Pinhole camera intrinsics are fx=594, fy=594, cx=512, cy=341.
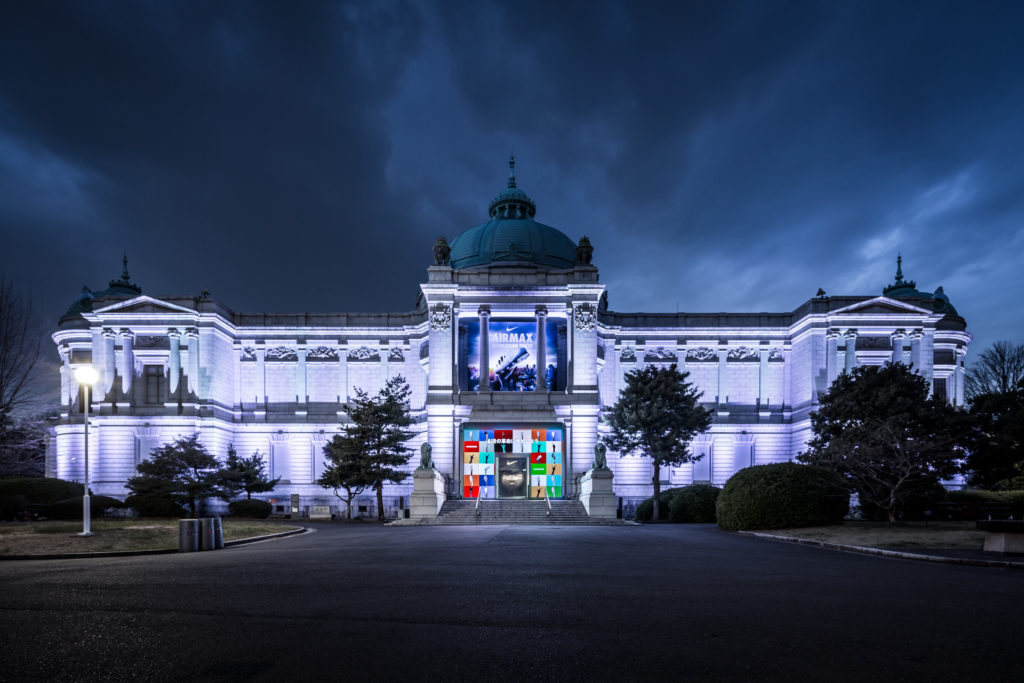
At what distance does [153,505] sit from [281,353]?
61.8 ft

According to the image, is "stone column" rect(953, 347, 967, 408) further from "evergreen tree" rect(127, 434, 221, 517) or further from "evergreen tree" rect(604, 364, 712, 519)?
"evergreen tree" rect(127, 434, 221, 517)

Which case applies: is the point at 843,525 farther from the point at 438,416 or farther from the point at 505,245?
the point at 505,245

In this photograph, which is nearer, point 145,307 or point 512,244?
point 145,307

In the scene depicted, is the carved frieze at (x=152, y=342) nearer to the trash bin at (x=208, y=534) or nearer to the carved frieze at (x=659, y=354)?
the trash bin at (x=208, y=534)

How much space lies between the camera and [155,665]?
234 inches

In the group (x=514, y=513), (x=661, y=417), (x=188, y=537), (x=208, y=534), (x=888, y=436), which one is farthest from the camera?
(x=661, y=417)

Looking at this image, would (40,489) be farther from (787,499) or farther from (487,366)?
(787,499)

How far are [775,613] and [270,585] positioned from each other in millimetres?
8593

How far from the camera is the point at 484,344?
46.2 meters

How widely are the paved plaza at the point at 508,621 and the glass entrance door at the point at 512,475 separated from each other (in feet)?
99.0

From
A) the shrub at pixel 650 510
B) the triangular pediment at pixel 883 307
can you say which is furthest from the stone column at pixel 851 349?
the shrub at pixel 650 510

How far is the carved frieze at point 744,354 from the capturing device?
53312mm

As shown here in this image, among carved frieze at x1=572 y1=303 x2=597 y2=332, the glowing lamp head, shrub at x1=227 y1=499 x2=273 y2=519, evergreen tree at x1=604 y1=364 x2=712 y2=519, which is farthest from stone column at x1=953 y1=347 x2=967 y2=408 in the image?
the glowing lamp head

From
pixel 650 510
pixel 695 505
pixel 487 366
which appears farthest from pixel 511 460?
pixel 695 505
